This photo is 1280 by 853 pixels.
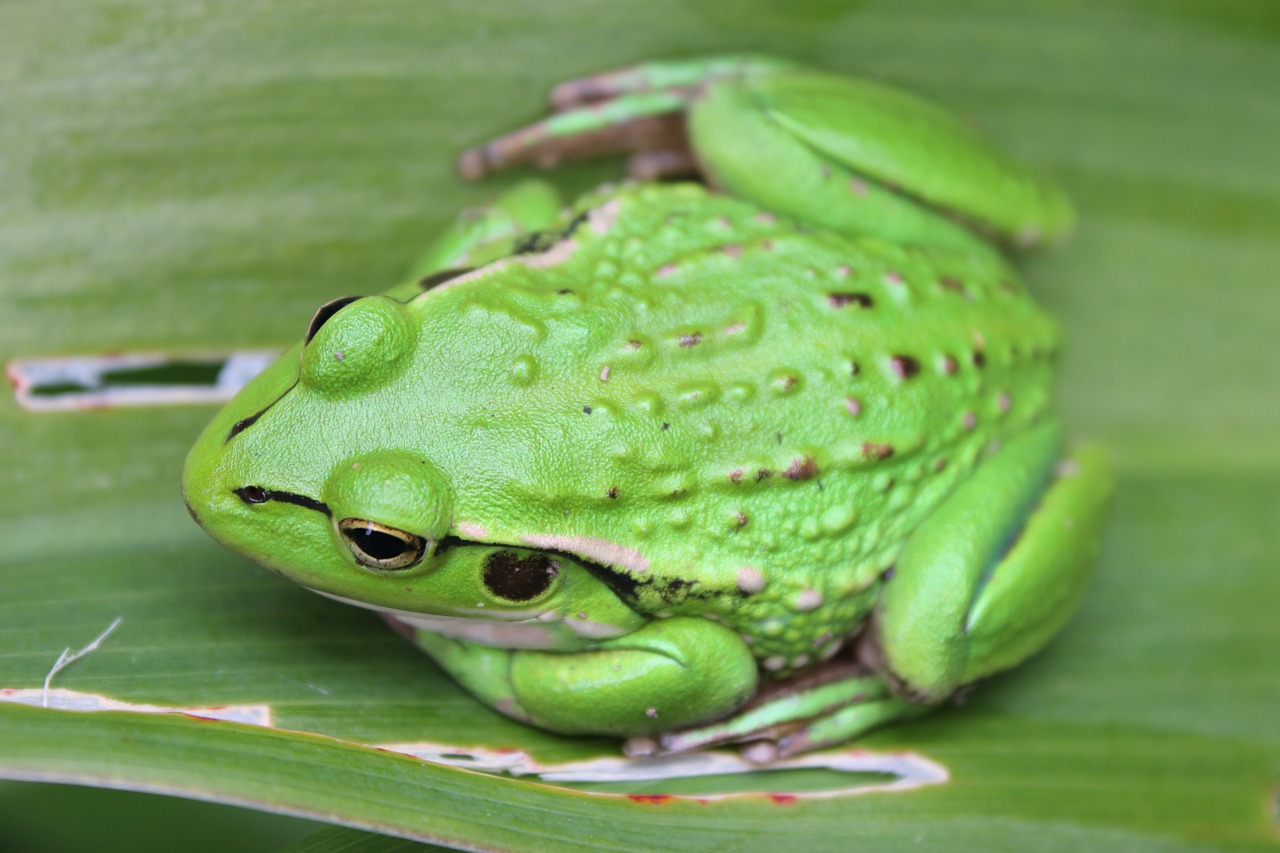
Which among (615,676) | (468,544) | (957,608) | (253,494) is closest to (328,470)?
(253,494)

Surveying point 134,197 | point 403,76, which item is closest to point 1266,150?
point 403,76

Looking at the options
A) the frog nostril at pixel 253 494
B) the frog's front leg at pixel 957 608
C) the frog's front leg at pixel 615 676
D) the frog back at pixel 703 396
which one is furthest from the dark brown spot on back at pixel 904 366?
the frog nostril at pixel 253 494

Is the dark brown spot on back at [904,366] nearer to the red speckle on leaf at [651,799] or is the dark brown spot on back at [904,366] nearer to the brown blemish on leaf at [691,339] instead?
the brown blemish on leaf at [691,339]

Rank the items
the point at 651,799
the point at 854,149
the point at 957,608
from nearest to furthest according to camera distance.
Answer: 1. the point at 651,799
2. the point at 957,608
3. the point at 854,149

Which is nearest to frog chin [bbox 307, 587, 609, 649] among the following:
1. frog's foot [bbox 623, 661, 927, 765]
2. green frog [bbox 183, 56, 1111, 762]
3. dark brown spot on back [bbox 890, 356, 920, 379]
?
green frog [bbox 183, 56, 1111, 762]

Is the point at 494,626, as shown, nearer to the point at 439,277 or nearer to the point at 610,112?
the point at 439,277
